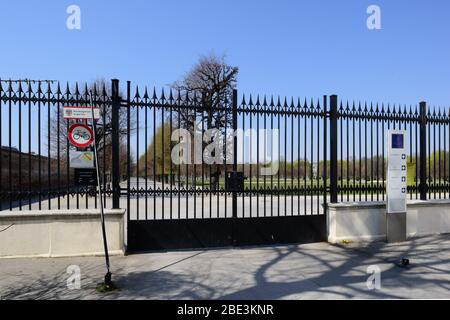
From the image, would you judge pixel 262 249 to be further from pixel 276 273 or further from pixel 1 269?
pixel 1 269

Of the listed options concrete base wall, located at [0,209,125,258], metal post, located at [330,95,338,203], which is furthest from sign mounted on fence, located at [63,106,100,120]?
metal post, located at [330,95,338,203]

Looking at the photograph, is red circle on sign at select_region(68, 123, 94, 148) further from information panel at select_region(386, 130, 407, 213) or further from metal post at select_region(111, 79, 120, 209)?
information panel at select_region(386, 130, 407, 213)

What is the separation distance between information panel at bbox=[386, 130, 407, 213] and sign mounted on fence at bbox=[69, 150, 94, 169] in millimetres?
6637

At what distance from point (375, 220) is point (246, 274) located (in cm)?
440

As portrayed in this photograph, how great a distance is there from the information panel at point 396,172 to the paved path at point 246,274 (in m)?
1.10

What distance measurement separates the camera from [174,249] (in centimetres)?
757

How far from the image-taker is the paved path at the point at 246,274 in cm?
505

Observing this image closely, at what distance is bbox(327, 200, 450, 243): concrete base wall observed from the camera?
27.7 feet

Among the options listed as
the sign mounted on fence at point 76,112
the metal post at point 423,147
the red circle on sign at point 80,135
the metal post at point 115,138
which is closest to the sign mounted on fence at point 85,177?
the metal post at point 115,138

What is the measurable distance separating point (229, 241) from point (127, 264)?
2.34 m

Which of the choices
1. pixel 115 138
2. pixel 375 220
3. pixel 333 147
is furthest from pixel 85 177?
pixel 375 220
